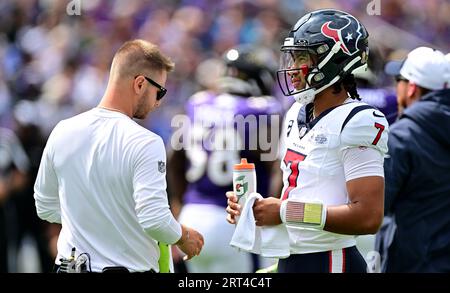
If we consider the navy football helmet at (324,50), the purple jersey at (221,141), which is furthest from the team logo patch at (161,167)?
the purple jersey at (221,141)

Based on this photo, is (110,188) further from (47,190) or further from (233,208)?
(233,208)

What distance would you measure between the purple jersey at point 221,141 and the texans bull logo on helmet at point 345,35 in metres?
2.47

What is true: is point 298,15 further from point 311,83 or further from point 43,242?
point 311,83

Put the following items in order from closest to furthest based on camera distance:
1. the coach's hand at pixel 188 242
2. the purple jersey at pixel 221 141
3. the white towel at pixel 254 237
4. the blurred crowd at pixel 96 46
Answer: the white towel at pixel 254 237, the coach's hand at pixel 188 242, the purple jersey at pixel 221 141, the blurred crowd at pixel 96 46

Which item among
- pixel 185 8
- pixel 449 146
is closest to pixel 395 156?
pixel 449 146

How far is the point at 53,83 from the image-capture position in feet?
28.2

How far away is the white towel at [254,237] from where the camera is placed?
13.4 feet

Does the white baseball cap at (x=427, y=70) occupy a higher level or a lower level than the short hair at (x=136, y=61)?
lower

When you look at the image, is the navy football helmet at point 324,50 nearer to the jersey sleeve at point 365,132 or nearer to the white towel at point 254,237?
the jersey sleeve at point 365,132

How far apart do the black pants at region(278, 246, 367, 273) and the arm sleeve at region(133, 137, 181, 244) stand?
0.53m

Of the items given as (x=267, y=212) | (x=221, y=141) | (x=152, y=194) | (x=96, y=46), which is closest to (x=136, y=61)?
(x=152, y=194)

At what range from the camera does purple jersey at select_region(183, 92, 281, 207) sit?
668 centimetres

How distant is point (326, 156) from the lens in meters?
4.04

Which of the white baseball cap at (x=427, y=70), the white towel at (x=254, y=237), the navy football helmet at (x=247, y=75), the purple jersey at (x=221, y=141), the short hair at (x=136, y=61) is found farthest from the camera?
the navy football helmet at (x=247, y=75)
